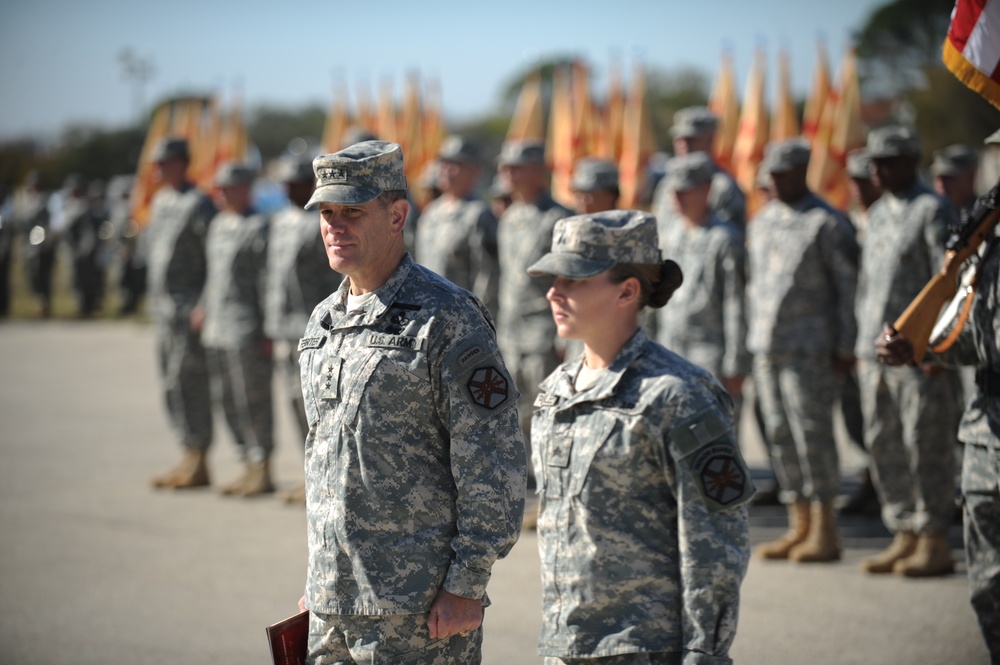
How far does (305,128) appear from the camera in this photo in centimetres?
9875

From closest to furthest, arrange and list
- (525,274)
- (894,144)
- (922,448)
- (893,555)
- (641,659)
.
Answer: (641,659)
(922,448)
(894,144)
(893,555)
(525,274)

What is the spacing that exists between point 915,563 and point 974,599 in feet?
8.41

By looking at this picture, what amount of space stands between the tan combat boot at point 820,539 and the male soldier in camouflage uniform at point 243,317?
4.24 m

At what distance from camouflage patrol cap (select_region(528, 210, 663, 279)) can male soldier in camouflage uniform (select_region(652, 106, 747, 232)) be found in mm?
5121

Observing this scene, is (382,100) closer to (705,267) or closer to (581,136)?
(581,136)

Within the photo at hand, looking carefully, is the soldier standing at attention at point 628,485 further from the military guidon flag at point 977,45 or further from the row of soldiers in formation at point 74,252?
the row of soldiers in formation at point 74,252

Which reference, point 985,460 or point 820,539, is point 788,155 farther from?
point 985,460

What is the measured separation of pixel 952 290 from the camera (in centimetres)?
475

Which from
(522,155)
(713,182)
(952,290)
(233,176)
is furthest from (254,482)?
Result: (952,290)

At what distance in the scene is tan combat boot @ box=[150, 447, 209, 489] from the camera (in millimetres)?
10031

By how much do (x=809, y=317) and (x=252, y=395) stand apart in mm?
4362

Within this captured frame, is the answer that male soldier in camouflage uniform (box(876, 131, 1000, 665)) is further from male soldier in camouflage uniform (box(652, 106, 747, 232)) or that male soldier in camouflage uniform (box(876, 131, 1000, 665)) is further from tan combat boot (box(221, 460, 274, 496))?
tan combat boot (box(221, 460, 274, 496))

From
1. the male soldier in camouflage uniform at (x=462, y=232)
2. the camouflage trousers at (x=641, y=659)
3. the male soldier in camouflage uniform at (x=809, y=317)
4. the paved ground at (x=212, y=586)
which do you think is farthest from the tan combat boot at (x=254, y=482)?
the camouflage trousers at (x=641, y=659)

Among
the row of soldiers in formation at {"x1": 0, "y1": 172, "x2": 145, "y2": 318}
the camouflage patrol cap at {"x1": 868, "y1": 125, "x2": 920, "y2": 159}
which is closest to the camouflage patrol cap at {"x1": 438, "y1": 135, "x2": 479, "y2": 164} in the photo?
the camouflage patrol cap at {"x1": 868, "y1": 125, "x2": 920, "y2": 159}
